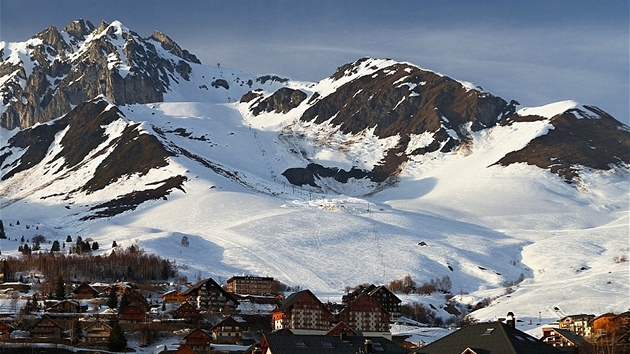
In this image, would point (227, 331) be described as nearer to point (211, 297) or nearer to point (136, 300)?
point (136, 300)

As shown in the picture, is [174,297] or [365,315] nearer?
[365,315]

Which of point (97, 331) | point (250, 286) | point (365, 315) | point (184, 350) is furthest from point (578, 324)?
point (250, 286)

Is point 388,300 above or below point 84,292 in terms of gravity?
below

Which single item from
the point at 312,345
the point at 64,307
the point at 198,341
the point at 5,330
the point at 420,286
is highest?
the point at 312,345

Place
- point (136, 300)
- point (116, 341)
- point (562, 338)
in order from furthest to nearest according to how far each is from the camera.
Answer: point (136, 300) → point (562, 338) → point (116, 341)

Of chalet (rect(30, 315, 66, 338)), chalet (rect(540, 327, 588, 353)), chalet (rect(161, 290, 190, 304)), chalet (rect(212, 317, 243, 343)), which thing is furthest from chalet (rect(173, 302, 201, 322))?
chalet (rect(540, 327, 588, 353))

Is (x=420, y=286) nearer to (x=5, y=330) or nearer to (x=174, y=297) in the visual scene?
(x=174, y=297)

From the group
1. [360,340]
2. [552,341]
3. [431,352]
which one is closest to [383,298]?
[552,341]

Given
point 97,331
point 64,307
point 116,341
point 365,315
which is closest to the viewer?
point 116,341
